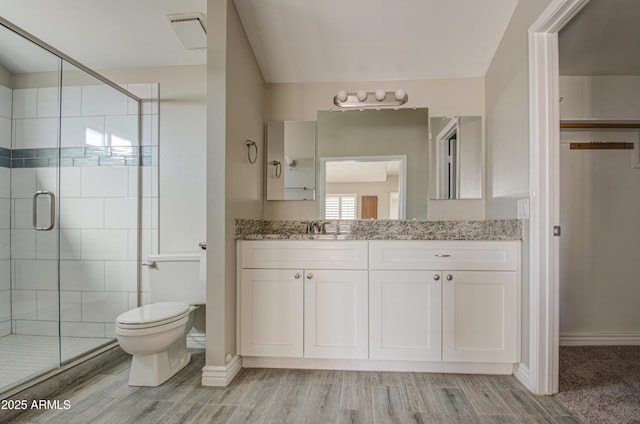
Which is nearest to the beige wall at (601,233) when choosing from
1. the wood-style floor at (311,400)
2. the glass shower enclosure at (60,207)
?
the wood-style floor at (311,400)

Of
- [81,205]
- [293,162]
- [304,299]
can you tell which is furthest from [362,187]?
[81,205]

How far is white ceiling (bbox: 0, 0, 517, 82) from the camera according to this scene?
2014 mm

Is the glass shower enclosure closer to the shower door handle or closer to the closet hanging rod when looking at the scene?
the shower door handle

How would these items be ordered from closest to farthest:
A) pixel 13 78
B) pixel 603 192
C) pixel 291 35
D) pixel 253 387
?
1. pixel 253 387
2. pixel 13 78
3. pixel 291 35
4. pixel 603 192

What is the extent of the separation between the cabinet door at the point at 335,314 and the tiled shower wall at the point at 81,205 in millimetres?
1392

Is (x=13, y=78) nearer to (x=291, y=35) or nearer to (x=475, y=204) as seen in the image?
(x=291, y=35)

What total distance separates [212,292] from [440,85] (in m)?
2.25

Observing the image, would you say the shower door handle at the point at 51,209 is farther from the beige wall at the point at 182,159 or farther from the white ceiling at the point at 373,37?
the white ceiling at the point at 373,37

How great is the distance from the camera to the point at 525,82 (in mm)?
1850

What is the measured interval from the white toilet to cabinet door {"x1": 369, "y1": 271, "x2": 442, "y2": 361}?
115 centimetres

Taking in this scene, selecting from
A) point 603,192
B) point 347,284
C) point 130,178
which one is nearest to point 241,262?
point 347,284

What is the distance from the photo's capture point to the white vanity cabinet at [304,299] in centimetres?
199

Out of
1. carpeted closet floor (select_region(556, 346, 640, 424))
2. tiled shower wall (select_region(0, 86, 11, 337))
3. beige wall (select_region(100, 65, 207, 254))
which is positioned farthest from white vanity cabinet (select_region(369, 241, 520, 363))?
tiled shower wall (select_region(0, 86, 11, 337))

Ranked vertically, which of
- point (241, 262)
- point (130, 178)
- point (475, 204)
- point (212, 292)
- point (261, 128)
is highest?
point (261, 128)
